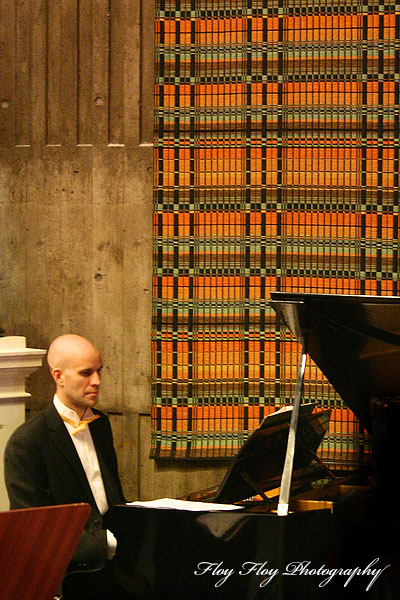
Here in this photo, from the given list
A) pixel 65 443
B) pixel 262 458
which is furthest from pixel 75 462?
pixel 262 458

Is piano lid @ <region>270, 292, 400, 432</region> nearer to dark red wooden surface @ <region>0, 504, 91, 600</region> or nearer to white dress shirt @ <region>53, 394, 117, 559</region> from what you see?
white dress shirt @ <region>53, 394, 117, 559</region>

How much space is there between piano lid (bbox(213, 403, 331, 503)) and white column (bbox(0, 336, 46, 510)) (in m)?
1.41

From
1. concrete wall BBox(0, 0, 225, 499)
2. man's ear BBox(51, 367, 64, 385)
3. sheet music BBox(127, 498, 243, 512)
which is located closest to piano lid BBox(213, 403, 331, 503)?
sheet music BBox(127, 498, 243, 512)

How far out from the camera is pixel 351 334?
2.56 m

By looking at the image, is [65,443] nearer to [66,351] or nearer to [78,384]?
[78,384]

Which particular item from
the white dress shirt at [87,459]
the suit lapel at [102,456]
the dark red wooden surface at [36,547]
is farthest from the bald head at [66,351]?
the dark red wooden surface at [36,547]

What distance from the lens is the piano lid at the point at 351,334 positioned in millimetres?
2379

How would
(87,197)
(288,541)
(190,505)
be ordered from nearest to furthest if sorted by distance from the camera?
(288,541) → (190,505) → (87,197)

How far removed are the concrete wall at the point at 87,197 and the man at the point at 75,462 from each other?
1.07m

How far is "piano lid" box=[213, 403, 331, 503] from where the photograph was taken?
285cm

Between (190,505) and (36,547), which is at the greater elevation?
(36,547)

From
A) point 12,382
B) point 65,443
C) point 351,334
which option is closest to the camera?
point 351,334

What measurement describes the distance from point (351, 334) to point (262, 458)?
26.5 inches

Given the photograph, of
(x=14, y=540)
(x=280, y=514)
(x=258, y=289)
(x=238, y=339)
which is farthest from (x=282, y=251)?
(x=14, y=540)
